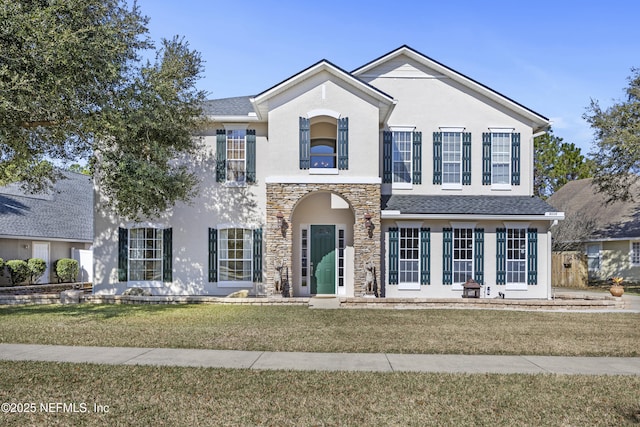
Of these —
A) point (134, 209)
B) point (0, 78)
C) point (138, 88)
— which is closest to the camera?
point (0, 78)

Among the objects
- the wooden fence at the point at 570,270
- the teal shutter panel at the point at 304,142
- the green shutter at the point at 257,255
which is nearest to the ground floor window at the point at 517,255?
the teal shutter panel at the point at 304,142

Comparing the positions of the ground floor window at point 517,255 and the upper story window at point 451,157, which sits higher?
the upper story window at point 451,157

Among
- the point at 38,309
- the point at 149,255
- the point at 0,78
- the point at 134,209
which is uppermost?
the point at 0,78

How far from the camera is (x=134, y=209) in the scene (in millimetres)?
15211

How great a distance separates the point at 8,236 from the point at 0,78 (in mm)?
14789

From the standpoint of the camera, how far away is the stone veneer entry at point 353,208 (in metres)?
17.1

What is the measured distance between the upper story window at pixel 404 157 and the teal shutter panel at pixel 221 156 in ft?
19.0

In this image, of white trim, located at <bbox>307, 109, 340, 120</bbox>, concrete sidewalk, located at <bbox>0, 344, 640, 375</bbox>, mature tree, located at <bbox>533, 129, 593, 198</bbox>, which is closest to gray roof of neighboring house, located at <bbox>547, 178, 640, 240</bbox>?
mature tree, located at <bbox>533, 129, 593, 198</bbox>

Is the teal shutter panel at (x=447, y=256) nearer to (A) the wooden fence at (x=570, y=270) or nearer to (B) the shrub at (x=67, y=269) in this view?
(A) the wooden fence at (x=570, y=270)

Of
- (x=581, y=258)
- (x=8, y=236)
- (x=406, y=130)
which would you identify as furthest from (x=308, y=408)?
(x=581, y=258)

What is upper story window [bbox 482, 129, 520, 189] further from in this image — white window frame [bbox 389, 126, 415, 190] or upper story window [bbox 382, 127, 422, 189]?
white window frame [bbox 389, 126, 415, 190]

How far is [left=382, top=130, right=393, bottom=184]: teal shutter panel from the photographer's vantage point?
19.0 m

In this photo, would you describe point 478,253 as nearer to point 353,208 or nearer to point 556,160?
point 353,208

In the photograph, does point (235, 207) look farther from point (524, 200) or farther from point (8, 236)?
point (8, 236)
